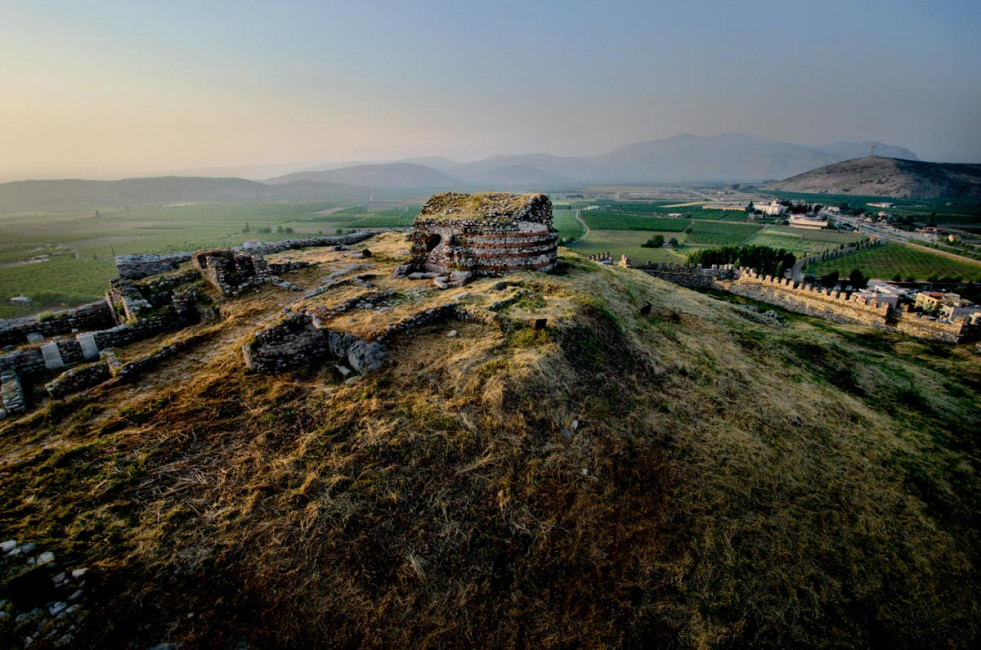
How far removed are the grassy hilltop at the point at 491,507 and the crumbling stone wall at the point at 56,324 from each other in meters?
8.50

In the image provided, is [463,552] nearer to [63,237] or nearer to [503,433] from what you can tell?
[503,433]

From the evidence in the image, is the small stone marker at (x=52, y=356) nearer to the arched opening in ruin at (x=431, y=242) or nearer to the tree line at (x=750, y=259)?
the arched opening in ruin at (x=431, y=242)

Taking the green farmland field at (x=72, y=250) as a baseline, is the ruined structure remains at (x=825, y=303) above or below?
below

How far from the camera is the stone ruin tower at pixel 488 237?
13383 mm

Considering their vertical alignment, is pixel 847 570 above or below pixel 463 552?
below

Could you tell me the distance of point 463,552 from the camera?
509 centimetres

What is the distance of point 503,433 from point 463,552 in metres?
1.96

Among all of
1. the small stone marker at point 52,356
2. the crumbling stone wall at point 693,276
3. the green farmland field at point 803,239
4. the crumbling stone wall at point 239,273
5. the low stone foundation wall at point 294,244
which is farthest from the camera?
the green farmland field at point 803,239

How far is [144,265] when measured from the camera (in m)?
16.8

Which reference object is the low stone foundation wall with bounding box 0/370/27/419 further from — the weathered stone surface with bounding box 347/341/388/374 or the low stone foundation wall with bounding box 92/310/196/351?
the weathered stone surface with bounding box 347/341/388/374

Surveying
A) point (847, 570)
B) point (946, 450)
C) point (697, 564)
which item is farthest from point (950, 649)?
point (946, 450)

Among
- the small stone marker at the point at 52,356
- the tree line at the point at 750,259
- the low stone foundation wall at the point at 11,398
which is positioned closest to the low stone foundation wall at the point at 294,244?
the small stone marker at the point at 52,356

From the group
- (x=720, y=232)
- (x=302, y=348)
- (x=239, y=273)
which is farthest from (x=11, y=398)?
(x=720, y=232)

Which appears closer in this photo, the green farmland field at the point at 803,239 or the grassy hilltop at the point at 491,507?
the grassy hilltop at the point at 491,507
